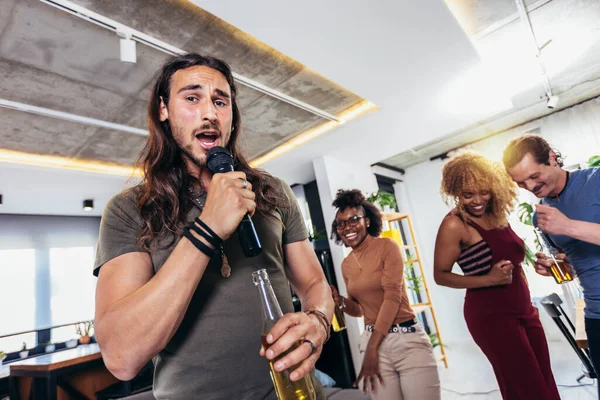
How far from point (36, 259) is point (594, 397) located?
7.29 metres

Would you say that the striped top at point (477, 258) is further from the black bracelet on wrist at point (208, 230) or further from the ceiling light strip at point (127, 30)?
the ceiling light strip at point (127, 30)

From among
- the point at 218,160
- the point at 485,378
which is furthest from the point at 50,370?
the point at 485,378

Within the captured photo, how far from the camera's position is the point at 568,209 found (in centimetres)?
178

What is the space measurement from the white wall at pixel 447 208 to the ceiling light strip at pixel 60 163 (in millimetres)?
5159

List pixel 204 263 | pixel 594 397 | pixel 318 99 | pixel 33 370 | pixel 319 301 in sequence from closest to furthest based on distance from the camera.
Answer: pixel 204 263 → pixel 319 301 → pixel 33 370 → pixel 594 397 → pixel 318 99

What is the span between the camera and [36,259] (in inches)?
217

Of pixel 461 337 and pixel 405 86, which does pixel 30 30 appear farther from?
pixel 461 337

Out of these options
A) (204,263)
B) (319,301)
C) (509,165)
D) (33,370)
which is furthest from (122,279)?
(33,370)

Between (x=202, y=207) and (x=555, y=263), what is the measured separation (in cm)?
190

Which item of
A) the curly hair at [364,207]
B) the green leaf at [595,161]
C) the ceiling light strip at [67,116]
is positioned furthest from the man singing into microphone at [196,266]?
the green leaf at [595,161]

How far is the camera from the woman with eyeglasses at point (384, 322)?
1958 mm

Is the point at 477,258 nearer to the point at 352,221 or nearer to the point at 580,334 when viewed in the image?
the point at 580,334

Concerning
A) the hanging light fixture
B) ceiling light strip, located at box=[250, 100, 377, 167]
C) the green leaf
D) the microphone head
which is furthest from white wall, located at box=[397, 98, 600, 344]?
the microphone head

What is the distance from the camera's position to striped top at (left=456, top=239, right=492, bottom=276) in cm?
179
